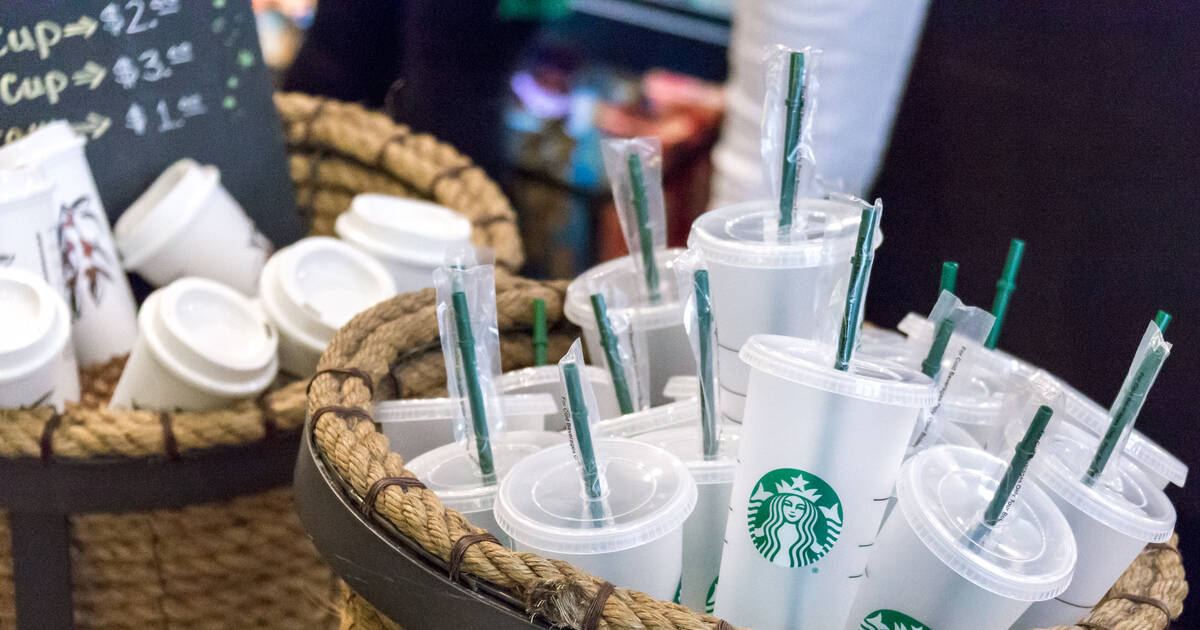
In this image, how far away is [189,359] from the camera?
0.97 meters

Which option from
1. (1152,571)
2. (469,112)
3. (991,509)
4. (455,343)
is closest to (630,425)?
(455,343)

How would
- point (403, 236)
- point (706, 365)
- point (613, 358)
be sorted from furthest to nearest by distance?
point (403, 236) < point (613, 358) < point (706, 365)

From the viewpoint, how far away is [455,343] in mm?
772

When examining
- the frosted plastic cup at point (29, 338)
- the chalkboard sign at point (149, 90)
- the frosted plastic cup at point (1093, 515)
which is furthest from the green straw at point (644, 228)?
the chalkboard sign at point (149, 90)

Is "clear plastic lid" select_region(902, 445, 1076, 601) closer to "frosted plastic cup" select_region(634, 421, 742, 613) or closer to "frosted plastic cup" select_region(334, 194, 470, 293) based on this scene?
"frosted plastic cup" select_region(634, 421, 742, 613)

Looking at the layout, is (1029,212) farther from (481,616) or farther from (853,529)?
(481,616)

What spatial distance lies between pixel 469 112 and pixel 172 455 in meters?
1.40

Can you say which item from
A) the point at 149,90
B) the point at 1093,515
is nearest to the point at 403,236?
the point at 149,90

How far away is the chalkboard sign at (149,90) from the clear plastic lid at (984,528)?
0.99 m

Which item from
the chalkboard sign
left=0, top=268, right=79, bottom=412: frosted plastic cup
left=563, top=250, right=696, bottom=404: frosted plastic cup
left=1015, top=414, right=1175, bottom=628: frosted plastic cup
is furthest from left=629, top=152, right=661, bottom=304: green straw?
the chalkboard sign

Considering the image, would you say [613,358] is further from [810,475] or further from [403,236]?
[403,236]

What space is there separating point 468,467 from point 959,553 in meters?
0.37

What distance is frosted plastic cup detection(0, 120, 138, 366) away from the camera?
1.05 metres

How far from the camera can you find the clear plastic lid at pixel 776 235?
752 mm
